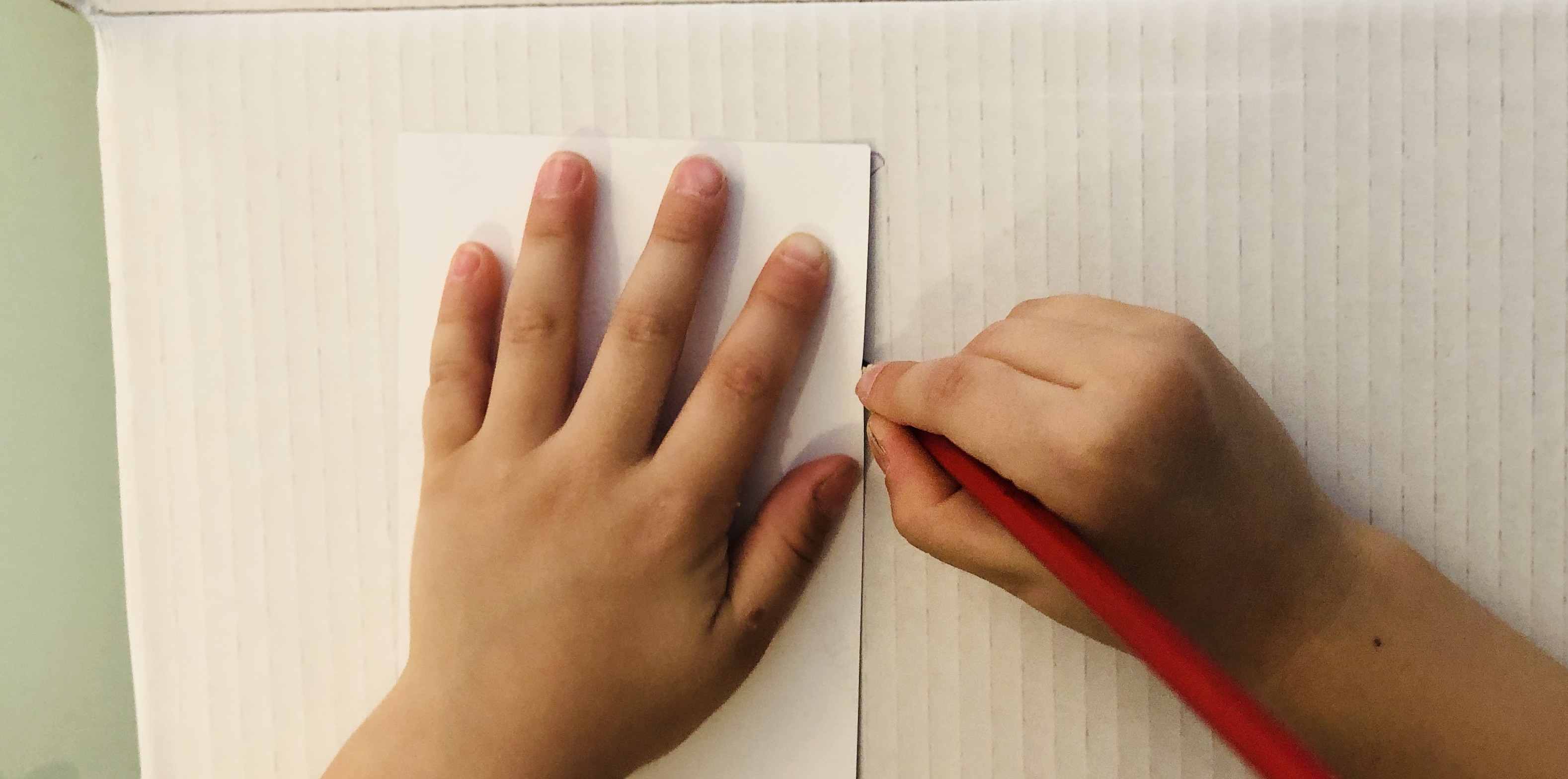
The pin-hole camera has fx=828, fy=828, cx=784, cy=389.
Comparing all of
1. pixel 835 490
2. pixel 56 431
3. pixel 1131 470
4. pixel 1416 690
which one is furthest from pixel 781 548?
pixel 56 431

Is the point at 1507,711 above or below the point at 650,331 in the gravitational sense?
below

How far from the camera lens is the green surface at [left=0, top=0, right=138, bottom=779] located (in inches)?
16.1

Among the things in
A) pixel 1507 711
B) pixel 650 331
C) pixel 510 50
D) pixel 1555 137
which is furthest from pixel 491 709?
pixel 1555 137

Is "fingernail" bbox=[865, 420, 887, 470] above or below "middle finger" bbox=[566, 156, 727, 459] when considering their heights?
below

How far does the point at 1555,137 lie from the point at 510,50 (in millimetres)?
473

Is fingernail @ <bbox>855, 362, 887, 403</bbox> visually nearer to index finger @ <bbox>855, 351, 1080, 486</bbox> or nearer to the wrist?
index finger @ <bbox>855, 351, 1080, 486</bbox>

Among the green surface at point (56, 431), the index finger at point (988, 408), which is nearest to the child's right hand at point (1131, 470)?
the index finger at point (988, 408)

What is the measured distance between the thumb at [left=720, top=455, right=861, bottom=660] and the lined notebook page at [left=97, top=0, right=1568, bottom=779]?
3cm

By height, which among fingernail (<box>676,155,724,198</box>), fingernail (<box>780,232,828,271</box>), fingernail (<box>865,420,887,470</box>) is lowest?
fingernail (<box>865,420,887,470</box>)

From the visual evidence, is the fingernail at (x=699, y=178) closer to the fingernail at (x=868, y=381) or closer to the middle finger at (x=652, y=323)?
the middle finger at (x=652, y=323)

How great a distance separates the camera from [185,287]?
1.32ft

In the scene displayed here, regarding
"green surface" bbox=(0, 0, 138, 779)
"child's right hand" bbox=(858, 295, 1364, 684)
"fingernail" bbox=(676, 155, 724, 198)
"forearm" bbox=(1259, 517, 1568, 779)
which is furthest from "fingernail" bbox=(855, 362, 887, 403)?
"green surface" bbox=(0, 0, 138, 779)

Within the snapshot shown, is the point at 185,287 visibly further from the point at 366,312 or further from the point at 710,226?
the point at 710,226

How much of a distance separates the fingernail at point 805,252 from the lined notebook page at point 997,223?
32mm
